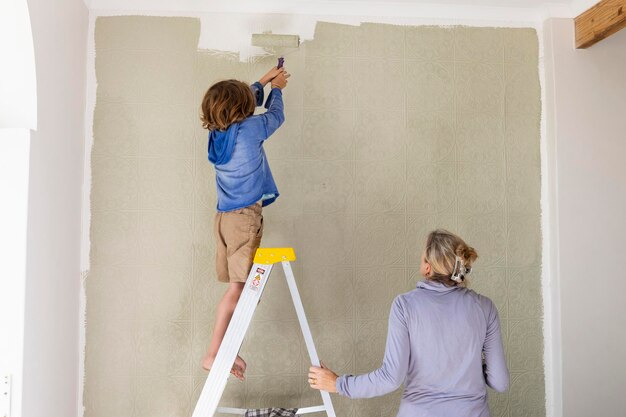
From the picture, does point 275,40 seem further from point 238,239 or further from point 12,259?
point 12,259

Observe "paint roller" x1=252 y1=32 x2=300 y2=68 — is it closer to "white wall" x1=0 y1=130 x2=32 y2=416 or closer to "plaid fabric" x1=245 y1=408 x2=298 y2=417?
"white wall" x1=0 y1=130 x2=32 y2=416

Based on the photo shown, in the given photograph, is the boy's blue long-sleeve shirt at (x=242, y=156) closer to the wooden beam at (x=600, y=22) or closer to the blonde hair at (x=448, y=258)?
the blonde hair at (x=448, y=258)

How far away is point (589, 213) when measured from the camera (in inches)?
111

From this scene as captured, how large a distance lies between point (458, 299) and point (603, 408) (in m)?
1.52

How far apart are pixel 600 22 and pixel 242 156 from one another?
1.78m

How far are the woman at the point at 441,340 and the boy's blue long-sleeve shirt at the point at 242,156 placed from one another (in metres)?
0.77

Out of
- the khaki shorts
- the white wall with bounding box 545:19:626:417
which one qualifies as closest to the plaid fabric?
the khaki shorts

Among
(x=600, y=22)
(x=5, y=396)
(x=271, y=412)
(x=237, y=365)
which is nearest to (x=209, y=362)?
(x=237, y=365)

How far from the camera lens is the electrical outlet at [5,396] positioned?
6.20 feet

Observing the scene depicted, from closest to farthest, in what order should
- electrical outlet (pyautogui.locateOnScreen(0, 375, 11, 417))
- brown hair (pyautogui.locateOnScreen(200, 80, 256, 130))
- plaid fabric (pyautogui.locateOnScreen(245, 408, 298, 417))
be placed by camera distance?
1. electrical outlet (pyautogui.locateOnScreen(0, 375, 11, 417))
2. brown hair (pyautogui.locateOnScreen(200, 80, 256, 130))
3. plaid fabric (pyautogui.locateOnScreen(245, 408, 298, 417))

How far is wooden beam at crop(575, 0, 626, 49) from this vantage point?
250 centimetres

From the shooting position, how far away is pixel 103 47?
2.70 metres

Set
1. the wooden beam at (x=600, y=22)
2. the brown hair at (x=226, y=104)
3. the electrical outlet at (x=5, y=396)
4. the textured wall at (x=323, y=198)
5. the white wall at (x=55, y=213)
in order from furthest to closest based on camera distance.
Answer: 1. the textured wall at (x=323, y=198)
2. the wooden beam at (x=600, y=22)
3. the brown hair at (x=226, y=104)
4. the white wall at (x=55, y=213)
5. the electrical outlet at (x=5, y=396)

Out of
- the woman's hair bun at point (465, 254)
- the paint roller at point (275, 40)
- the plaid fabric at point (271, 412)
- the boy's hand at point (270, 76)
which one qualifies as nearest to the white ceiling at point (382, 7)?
the paint roller at point (275, 40)
